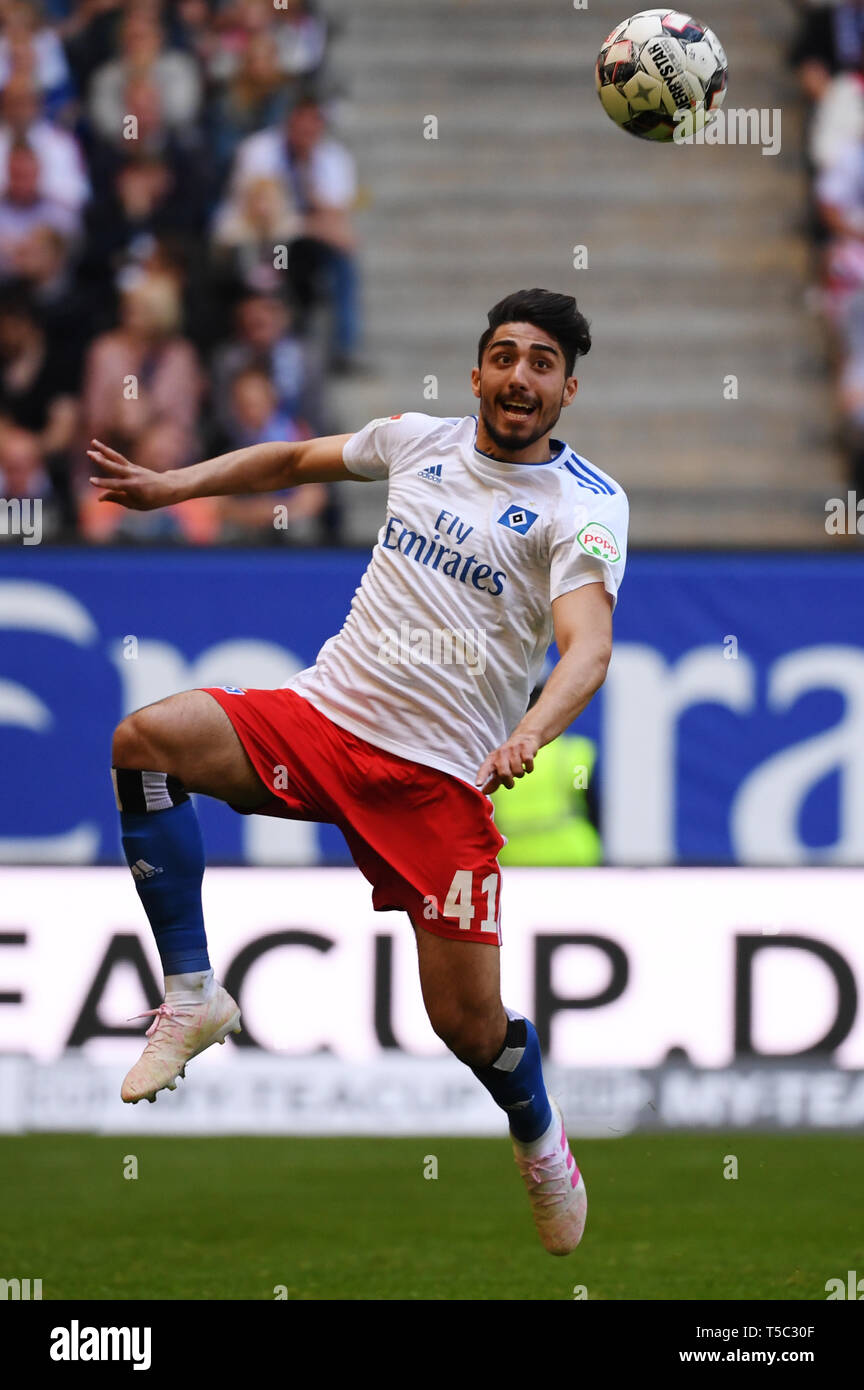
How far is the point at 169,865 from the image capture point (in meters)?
5.98

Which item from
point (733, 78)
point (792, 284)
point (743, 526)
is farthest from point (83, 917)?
point (733, 78)

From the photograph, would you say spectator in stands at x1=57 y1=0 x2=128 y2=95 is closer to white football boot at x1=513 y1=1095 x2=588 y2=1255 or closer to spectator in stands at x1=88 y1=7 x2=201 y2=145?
spectator in stands at x1=88 y1=7 x2=201 y2=145

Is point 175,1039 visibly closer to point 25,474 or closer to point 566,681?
point 566,681

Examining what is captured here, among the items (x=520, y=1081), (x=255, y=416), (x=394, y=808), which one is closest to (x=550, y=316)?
(x=394, y=808)

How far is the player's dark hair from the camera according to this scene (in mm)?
5875

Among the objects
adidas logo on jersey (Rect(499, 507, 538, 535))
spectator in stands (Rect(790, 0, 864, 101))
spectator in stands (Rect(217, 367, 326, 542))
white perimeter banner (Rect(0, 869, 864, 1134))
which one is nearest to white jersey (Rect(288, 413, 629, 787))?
adidas logo on jersey (Rect(499, 507, 538, 535))

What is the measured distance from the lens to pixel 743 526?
12.5 meters

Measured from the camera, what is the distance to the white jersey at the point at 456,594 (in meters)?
5.95

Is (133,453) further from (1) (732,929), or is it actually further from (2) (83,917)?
(1) (732,929)

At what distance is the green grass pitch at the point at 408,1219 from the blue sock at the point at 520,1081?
0.62m

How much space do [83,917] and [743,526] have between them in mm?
5179

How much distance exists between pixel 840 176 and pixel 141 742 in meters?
8.99

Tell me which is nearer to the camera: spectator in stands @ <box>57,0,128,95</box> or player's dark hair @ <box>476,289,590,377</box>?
player's dark hair @ <box>476,289,590,377</box>

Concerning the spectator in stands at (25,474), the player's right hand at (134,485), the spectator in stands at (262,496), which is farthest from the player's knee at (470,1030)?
the spectator in stands at (25,474)
